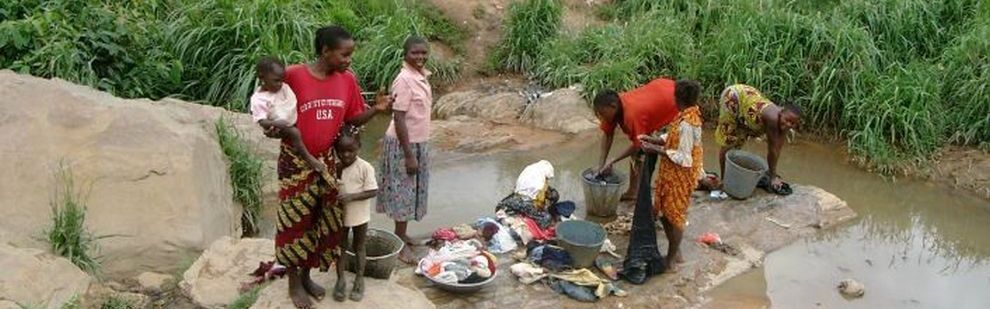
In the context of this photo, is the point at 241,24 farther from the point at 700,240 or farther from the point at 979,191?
the point at 979,191

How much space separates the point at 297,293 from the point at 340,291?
0.60 feet

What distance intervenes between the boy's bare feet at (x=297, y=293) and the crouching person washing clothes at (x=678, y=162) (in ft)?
6.40

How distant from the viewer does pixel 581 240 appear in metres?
4.99

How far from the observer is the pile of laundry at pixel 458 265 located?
15.1 feet

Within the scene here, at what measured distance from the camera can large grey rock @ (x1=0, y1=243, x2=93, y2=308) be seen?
3.84 meters

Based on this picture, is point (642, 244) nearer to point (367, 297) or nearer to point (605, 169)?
point (605, 169)

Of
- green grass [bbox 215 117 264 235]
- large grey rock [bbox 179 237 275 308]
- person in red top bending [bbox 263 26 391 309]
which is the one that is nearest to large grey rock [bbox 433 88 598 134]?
green grass [bbox 215 117 264 235]

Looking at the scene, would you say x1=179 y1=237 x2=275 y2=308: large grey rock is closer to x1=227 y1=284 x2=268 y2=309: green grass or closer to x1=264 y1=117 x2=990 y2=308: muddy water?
x1=227 y1=284 x2=268 y2=309: green grass

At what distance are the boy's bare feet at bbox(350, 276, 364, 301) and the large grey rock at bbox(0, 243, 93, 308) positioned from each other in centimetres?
119

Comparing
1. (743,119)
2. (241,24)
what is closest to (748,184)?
(743,119)

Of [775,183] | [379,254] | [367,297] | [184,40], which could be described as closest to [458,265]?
[379,254]

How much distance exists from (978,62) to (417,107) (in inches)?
216

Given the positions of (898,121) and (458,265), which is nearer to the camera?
(458,265)

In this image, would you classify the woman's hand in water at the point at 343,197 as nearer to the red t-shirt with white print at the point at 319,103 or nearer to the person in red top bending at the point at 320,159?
the person in red top bending at the point at 320,159
